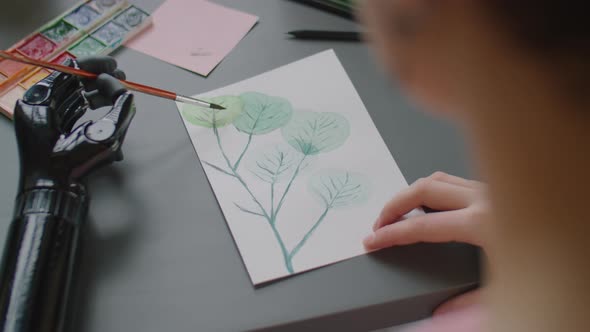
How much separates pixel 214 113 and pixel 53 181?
205 mm

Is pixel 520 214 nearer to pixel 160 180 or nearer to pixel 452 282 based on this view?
pixel 452 282

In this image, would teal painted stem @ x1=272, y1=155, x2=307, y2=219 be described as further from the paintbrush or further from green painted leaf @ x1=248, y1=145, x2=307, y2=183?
the paintbrush

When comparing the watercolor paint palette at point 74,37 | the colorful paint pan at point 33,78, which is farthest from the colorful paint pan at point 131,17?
the colorful paint pan at point 33,78

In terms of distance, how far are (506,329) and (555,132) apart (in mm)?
150

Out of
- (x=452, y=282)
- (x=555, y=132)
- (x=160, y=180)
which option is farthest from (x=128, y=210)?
(x=555, y=132)

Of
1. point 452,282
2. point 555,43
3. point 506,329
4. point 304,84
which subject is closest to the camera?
point 555,43

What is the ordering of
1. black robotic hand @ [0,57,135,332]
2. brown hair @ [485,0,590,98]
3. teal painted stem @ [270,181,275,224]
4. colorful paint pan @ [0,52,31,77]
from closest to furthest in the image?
brown hair @ [485,0,590,98], black robotic hand @ [0,57,135,332], teal painted stem @ [270,181,275,224], colorful paint pan @ [0,52,31,77]

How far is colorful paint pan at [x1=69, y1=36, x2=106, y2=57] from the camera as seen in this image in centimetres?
68

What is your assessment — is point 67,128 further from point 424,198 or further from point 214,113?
point 424,198

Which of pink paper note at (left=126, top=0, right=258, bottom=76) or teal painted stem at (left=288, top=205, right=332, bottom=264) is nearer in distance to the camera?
teal painted stem at (left=288, top=205, right=332, bottom=264)

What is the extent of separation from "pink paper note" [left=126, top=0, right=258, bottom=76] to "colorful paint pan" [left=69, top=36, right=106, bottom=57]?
0.12 ft

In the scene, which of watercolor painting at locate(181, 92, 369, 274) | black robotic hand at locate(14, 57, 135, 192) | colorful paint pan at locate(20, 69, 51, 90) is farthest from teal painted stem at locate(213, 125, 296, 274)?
colorful paint pan at locate(20, 69, 51, 90)

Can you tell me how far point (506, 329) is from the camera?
0.34m

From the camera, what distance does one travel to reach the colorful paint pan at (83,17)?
2.31 feet
